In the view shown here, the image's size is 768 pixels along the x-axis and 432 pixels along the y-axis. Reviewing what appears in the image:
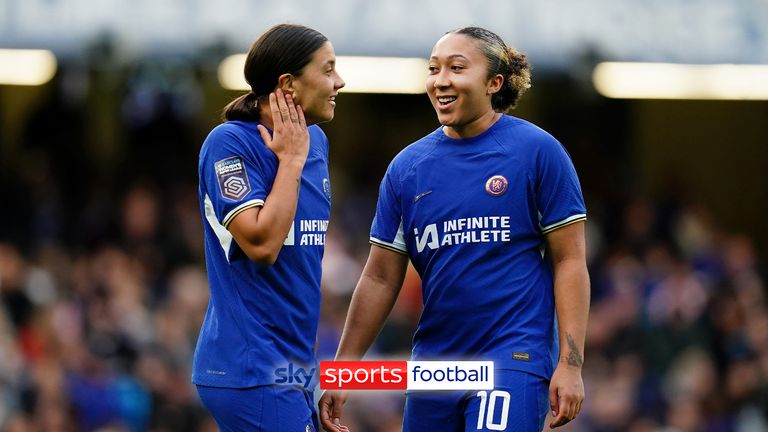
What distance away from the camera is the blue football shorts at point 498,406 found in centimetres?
495

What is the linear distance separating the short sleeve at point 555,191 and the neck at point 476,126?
252 millimetres

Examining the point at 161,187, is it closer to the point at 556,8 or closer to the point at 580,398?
the point at 556,8

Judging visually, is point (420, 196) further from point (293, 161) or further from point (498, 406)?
point (498, 406)

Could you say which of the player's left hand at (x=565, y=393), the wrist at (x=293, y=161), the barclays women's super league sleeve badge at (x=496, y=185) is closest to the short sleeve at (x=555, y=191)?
the barclays women's super league sleeve badge at (x=496, y=185)

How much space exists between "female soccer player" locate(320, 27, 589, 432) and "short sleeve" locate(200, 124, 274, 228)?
0.76m

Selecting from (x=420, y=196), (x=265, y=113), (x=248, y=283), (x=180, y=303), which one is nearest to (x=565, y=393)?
(x=420, y=196)

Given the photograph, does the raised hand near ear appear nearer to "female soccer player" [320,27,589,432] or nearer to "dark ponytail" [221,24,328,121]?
"dark ponytail" [221,24,328,121]

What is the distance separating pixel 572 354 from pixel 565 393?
6.1 inches

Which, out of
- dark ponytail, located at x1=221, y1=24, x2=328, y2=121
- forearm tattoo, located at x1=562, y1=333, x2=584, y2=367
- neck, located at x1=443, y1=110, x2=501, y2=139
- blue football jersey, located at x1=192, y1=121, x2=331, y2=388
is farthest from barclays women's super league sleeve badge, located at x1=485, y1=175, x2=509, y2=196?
dark ponytail, located at x1=221, y1=24, x2=328, y2=121

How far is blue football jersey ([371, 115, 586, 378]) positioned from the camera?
16.6ft

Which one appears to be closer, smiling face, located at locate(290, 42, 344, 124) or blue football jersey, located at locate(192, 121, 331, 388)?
blue football jersey, located at locate(192, 121, 331, 388)

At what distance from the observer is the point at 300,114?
4.84 m

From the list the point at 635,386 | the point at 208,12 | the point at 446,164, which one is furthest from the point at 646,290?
the point at 446,164

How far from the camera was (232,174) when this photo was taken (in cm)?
468
